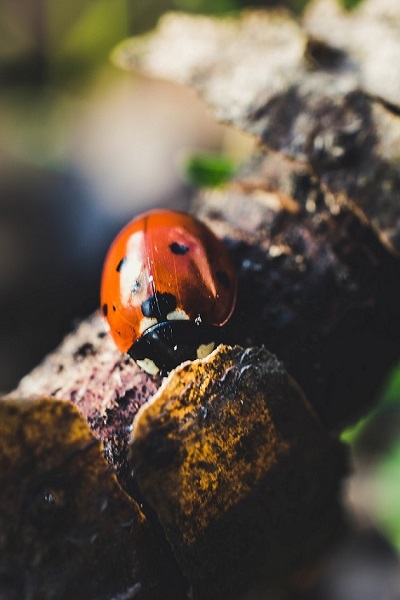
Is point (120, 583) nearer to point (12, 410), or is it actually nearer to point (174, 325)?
point (12, 410)

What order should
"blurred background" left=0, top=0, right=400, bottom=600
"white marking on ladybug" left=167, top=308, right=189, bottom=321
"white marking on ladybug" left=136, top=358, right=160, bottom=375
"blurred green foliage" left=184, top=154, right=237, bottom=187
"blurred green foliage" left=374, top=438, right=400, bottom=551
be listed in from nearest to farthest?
"white marking on ladybug" left=136, top=358, right=160, bottom=375 → "white marking on ladybug" left=167, top=308, right=189, bottom=321 → "blurred green foliage" left=184, top=154, right=237, bottom=187 → "blurred green foliage" left=374, top=438, right=400, bottom=551 → "blurred background" left=0, top=0, right=400, bottom=600

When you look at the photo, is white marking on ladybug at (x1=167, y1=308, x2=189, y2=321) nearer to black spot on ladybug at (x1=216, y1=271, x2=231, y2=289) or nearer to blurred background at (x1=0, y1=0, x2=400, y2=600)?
black spot on ladybug at (x1=216, y1=271, x2=231, y2=289)

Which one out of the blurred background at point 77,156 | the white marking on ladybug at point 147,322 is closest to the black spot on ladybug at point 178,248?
the white marking on ladybug at point 147,322

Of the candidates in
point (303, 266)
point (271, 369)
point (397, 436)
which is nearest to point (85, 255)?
point (397, 436)

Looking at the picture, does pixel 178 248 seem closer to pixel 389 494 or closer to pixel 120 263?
pixel 120 263

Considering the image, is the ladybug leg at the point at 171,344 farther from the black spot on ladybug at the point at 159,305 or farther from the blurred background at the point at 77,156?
the blurred background at the point at 77,156

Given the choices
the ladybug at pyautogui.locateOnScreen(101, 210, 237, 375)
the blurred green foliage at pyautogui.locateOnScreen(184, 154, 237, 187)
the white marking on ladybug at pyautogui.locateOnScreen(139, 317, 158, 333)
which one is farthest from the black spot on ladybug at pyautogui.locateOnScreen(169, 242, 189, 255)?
the blurred green foliage at pyautogui.locateOnScreen(184, 154, 237, 187)

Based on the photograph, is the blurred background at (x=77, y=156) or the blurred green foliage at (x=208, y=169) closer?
the blurred green foliage at (x=208, y=169)
